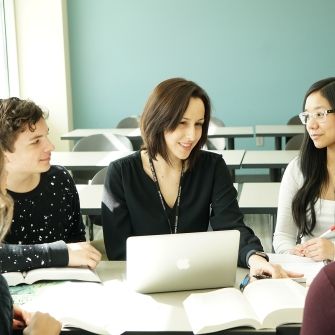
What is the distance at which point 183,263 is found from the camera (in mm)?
1641

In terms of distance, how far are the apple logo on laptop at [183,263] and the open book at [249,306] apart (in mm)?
79

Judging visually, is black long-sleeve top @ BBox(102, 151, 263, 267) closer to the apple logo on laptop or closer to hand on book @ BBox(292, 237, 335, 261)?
hand on book @ BBox(292, 237, 335, 261)

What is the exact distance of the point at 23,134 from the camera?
2.01m

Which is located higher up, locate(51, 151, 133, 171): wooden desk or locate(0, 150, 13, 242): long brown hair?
locate(0, 150, 13, 242): long brown hair

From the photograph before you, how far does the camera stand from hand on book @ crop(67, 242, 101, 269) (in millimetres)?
1842

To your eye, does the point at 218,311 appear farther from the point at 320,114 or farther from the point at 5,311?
the point at 320,114

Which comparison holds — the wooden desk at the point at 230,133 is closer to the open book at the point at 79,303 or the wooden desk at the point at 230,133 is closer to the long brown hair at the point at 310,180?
the long brown hair at the point at 310,180

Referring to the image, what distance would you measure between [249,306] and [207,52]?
5038mm

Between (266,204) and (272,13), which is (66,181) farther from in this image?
(272,13)

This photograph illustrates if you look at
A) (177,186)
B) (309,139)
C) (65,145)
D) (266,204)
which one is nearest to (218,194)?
(177,186)

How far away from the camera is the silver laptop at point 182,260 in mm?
1617

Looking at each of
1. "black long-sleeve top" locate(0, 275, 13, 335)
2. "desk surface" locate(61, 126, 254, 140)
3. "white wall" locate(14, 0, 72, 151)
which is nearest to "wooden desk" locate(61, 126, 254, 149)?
"desk surface" locate(61, 126, 254, 140)

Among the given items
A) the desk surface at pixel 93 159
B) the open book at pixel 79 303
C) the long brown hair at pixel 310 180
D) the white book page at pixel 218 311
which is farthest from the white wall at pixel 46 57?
the white book page at pixel 218 311

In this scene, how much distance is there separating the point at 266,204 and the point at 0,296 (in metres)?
1.71
